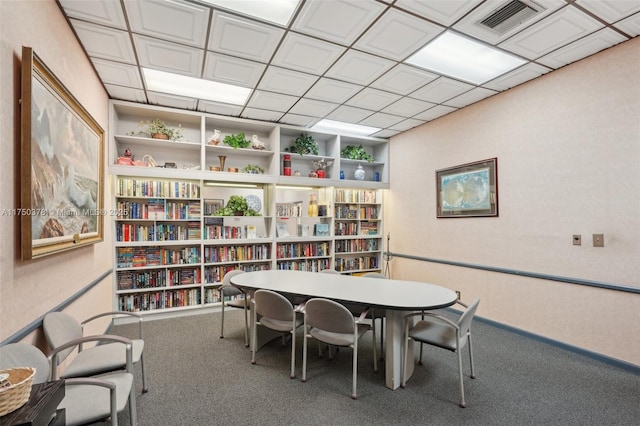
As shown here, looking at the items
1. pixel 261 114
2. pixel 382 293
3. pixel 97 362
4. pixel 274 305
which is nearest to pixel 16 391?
pixel 97 362

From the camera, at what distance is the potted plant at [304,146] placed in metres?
5.04

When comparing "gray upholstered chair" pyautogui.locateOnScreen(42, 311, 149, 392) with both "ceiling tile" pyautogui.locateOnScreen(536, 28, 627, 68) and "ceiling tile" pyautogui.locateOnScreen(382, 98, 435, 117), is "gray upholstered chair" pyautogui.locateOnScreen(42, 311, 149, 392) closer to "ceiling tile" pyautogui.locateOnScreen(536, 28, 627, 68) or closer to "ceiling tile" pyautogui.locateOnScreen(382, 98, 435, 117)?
"ceiling tile" pyautogui.locateOnScreen(382, 98, 435, 117)

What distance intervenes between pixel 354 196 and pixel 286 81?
2685 millimetres

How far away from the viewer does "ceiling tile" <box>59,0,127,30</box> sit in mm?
2168

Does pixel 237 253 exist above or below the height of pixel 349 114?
below

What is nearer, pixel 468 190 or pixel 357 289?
pixel 357 289

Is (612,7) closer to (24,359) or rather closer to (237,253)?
(24,359)

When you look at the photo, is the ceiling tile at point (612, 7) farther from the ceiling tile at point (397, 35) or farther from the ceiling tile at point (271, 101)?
the ceiling tile at point (271, 101)

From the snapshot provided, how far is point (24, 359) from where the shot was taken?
4.84 ft

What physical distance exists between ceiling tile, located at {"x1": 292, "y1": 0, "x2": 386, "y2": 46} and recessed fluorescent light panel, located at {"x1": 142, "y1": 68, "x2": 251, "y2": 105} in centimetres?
145

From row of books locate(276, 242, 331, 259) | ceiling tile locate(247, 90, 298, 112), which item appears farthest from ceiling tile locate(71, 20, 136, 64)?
row of books locate(276, 242, 331, 259)

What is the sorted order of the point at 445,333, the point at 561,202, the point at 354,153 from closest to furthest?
the point at 445,333 < the point at 561,202 < the point at 354,153

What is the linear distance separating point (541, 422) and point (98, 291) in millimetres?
4178

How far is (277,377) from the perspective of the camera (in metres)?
2.57
